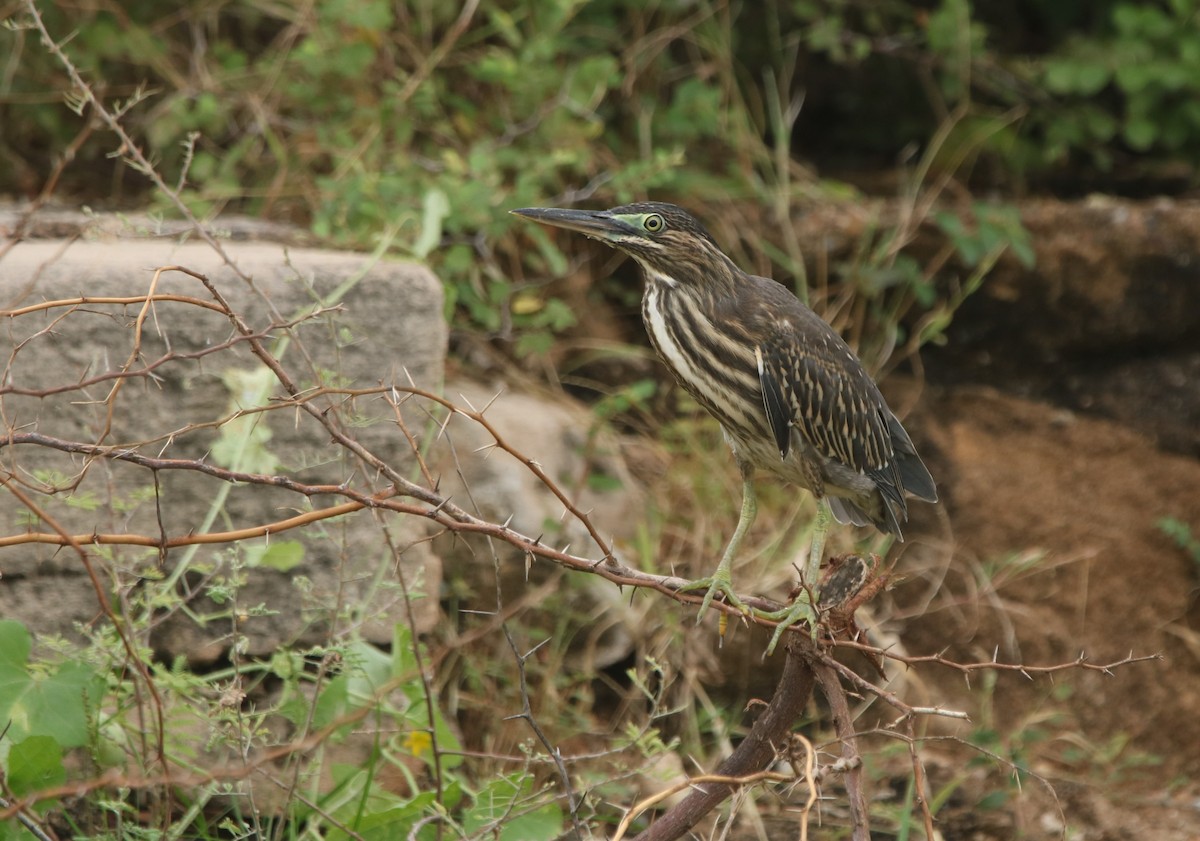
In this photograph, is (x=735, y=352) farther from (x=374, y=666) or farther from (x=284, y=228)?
(x=284, y=228)

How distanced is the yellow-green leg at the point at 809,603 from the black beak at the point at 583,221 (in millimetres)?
835

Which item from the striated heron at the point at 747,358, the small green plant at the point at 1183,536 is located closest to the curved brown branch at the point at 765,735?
the striated heron at the point at 747,358

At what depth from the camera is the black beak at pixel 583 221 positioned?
3.13 m

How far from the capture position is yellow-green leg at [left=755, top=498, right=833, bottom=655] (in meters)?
2.60

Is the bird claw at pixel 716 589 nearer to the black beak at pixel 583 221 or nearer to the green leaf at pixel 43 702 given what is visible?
the black beak at pixel 583 221

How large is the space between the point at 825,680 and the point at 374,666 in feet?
4.11

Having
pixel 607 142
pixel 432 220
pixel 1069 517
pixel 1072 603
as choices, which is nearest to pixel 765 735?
pixel 432 220

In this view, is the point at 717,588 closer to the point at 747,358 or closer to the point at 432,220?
the point at 747,358

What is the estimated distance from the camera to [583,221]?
3211 millimetres

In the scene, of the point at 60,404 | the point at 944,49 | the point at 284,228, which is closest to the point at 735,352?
the point at 60,404

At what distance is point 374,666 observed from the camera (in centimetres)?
328

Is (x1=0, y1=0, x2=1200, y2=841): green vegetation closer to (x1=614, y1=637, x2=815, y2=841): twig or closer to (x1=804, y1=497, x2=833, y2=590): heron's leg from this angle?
(x1=804, y1=497, x2=833, y2=590): heron's leg

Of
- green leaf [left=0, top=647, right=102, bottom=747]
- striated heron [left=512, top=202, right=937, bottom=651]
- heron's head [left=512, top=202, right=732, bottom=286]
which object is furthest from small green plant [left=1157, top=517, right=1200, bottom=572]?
green leaf [left=0, top=647, right=102, bottom=747]

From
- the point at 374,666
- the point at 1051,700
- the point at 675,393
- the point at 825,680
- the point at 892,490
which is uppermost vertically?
the point at 825,680
